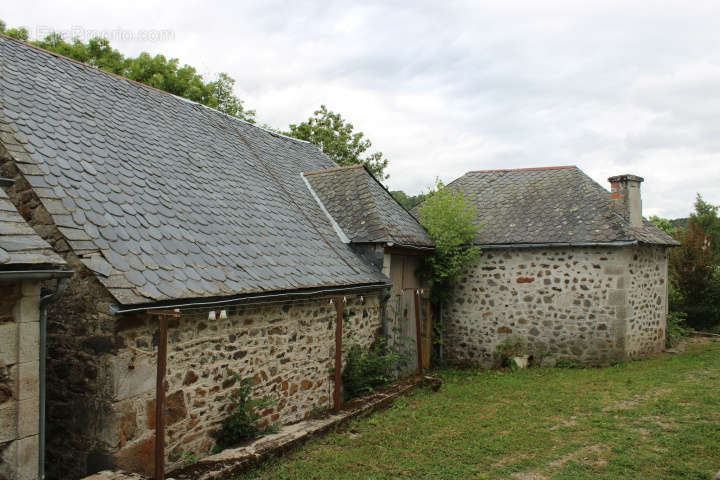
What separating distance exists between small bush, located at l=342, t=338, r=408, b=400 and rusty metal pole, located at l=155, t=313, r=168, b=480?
399 cm

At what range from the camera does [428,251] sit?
37.4 ft

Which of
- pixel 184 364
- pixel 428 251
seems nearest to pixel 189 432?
pixel 184 364

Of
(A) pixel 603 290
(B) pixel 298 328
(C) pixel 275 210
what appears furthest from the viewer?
(A) pixel 603 290

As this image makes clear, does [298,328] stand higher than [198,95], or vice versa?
[198,95]

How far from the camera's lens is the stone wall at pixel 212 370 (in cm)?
491

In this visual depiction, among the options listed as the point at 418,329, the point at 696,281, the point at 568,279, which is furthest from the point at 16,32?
the point at 696,281

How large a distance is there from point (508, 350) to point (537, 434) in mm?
5269

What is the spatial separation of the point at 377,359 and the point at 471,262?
433 cm

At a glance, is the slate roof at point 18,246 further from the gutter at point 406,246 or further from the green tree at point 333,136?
the green tree at point 333,136

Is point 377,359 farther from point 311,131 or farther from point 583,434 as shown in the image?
point 311,131

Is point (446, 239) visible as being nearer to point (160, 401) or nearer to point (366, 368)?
point (366, 368)

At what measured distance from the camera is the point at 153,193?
22.0ft

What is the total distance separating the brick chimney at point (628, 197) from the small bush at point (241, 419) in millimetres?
9709

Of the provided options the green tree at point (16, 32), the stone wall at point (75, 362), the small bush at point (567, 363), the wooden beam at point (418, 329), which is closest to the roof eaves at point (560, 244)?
the wooden beam at point (418, 329)
